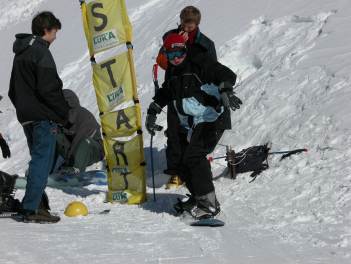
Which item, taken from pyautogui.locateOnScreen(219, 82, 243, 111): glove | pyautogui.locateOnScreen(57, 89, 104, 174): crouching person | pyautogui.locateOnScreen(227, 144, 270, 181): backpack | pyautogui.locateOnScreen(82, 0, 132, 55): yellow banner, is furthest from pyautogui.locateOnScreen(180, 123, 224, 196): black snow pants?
pyautogui.locateOnScreen(57, 89, 104, 174): crouching person

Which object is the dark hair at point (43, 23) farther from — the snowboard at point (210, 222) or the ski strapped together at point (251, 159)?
the ski strapped together at point (251, 159)

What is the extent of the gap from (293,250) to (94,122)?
16.5 ft

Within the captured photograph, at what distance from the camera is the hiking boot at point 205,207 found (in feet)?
19.0

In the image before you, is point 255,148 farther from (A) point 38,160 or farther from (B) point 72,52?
(B) point 72,52

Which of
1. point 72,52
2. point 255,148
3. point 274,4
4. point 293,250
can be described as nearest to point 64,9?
Result: point 72,52

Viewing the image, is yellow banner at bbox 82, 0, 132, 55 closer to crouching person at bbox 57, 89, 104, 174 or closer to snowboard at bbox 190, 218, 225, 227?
crouching person at bbox 57, 89, 104, 174

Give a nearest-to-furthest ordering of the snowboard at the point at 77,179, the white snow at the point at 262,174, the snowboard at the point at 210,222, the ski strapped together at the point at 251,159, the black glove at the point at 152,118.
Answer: the white snow at the point at 262,174 < the snowboard at the point at 210,222 < the black glove at the point at 152,118 < the ski strapped together at the point at 251,159 < the snowboard at the point at 77,179

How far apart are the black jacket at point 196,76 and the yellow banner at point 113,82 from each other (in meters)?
0.85

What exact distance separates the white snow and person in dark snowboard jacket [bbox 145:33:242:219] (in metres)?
0.30

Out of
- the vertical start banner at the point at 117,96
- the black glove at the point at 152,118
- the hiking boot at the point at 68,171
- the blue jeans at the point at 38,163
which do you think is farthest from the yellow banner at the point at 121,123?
the hiking boot at the point at 68,171

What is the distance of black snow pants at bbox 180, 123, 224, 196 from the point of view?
19.3ft

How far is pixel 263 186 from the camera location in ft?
21.1

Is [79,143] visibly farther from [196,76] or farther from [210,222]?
[210,222]

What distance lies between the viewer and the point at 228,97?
18.3ft
